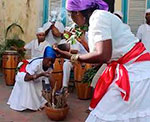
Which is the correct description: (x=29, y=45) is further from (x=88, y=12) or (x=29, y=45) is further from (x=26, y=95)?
(x=88, y=12)

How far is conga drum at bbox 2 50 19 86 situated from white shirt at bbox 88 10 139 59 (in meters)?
4.81

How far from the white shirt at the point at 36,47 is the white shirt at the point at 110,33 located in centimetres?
417

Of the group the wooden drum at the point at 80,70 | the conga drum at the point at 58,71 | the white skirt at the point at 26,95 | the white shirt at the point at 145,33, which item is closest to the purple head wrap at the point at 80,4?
the white skirt at the point at 26,95

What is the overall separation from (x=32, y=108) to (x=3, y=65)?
2.34m

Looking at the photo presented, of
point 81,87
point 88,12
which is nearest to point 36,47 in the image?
point 81,87

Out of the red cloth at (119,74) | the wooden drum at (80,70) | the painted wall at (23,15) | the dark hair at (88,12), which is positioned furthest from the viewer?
the painted wall at (23,15)

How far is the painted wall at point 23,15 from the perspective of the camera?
7129 millimetres

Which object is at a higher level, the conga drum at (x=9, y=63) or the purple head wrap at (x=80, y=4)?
the purple head wrap at (x=80, y=4)

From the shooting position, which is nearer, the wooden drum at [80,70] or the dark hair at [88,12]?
the dark hair at [88,12]

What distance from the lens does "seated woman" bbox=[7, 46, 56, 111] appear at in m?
4.80

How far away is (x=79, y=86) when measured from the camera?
5.72 metres

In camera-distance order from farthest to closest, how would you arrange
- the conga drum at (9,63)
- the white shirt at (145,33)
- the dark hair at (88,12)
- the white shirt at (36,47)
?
the conga drum at (9,63)
the white shirt at (145,33)
the white shirt at (36,47)
the dark hair at (88,12)

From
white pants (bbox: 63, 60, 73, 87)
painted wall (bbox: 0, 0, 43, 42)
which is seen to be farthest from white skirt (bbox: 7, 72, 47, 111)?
painted wall (bbox: 0, 0, 43, 42)

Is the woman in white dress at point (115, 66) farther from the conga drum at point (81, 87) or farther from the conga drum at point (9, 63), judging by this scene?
the conga drum at point (9, 63)
